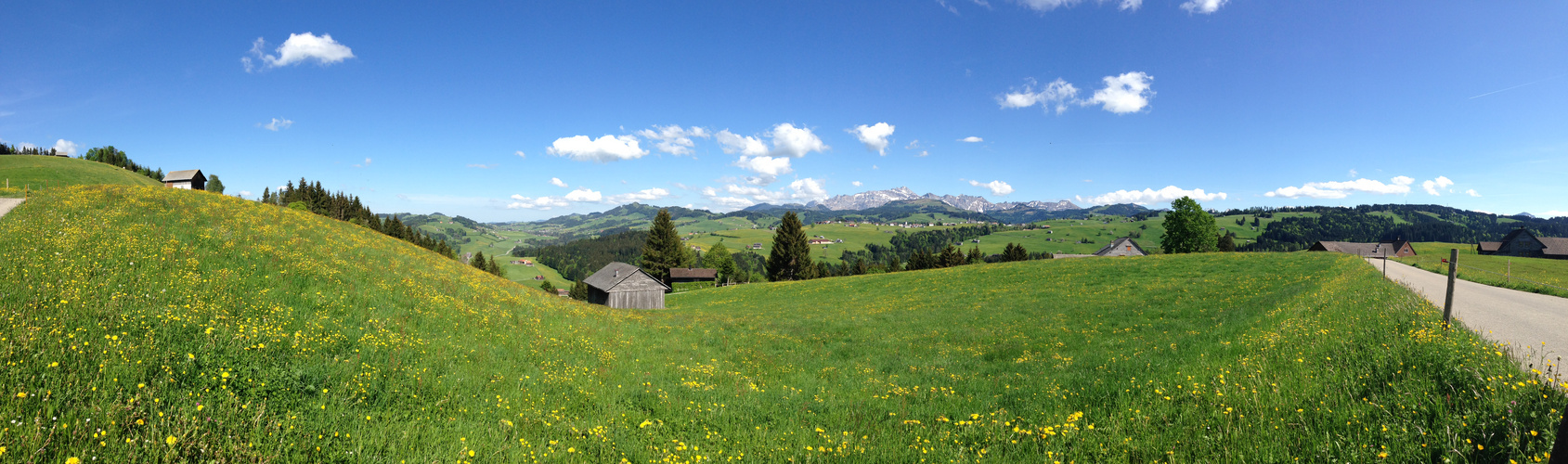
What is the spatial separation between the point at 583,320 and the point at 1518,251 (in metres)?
160

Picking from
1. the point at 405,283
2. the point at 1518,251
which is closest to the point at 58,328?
the point at 405,283

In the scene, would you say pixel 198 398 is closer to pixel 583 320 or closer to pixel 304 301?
pixel 304 301

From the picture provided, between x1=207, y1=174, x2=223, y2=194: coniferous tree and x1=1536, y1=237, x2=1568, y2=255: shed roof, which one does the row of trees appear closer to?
x1=207, y1=174, x2=223, y2=194: coniferous tree

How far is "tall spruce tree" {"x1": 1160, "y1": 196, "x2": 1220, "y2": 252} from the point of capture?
70625mm

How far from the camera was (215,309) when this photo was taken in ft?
28.6

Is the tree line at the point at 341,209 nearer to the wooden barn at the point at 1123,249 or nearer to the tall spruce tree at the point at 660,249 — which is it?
the tall spruce tree at the point at 660,249

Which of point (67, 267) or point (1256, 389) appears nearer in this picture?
point (1256, 389)

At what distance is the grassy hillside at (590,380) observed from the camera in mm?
5293

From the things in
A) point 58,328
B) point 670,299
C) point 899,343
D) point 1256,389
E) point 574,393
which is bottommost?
point 670,299

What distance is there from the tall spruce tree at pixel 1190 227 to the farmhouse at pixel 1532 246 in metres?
65.8

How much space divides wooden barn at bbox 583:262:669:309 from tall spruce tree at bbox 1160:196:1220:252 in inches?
2913

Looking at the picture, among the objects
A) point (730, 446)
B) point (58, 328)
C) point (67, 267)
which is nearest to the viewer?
point (58, 328)

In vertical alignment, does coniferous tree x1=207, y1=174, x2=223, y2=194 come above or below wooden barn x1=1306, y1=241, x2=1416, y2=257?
above

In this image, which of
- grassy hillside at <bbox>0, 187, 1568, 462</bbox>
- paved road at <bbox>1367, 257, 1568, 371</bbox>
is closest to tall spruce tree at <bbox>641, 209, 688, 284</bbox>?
grassy hillside at <bbox>0, 187, 1568, 462</bbox>
